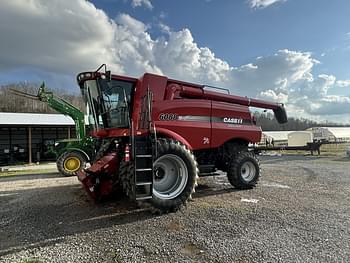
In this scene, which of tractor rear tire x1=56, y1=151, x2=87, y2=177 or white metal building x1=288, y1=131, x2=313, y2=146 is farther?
white metal building x1=288, y1=131, x2=313, y2=146

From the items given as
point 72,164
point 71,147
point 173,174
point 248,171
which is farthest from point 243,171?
point 71,147

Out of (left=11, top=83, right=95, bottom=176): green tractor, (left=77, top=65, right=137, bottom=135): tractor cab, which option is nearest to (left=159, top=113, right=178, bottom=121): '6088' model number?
(left=77, top=65, right=137, bottom=135): tractor cab

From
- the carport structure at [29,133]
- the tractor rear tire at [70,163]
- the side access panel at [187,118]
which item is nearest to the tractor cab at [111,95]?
the side access panel at [187,118]

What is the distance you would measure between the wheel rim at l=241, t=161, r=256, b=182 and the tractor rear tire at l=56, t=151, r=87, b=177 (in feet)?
23.8

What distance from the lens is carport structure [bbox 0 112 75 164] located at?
20462mm

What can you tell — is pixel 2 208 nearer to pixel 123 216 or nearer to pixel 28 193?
pixel 28 193

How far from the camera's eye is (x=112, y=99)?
675cm

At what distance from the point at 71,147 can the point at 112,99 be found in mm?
6664

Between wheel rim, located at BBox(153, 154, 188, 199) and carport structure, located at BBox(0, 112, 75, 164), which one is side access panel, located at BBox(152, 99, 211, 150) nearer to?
wheel rim, located at BBox(153, 154, 188, 199)

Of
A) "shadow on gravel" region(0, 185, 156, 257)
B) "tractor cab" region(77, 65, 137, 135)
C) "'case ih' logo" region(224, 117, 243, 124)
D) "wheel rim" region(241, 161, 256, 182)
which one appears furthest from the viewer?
"wheel rim" region(241, 161, 256, 182)

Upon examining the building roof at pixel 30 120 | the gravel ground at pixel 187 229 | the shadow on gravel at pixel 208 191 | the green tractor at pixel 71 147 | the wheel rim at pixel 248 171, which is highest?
the building roof at pixel 30 120

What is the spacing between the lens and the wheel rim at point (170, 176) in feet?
19.1

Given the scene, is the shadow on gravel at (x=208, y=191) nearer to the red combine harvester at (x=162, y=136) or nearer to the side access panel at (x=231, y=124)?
the red combine harvester at (x=162, y=136)

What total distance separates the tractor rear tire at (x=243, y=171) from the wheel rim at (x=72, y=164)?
7.18 m
